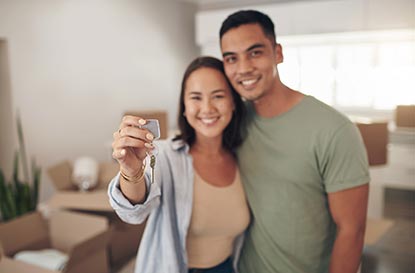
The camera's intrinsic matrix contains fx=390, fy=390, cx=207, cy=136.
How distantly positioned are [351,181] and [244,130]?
0.89 ft

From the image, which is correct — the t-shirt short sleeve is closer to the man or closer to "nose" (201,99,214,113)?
the man

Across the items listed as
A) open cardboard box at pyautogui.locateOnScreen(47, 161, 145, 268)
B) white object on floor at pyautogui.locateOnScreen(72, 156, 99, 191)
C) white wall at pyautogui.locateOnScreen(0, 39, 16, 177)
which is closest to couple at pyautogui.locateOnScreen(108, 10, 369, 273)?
open cardboard box at pyautogui.locateOnScreen(47, 161, 145, 268)

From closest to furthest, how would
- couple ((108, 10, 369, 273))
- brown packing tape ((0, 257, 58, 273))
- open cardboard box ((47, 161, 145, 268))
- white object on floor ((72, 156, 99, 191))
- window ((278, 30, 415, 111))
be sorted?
window ((278, 30, 415, 111)), couple ((108, 10, 369, 273)), brown packing tape ((0, 257, 58, 273)), open cardboard box ((47, 161, 145, 268)), white object on floor ((72, 156, 99, 191))

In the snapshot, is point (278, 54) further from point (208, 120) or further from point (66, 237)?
point (66, 237)

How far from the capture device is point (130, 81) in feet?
7.75

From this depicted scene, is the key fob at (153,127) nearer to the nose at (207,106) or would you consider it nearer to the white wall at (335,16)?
the nose at (207,106)

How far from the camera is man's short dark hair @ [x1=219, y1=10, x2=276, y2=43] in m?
0.83

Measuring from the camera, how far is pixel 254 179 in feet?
2.99

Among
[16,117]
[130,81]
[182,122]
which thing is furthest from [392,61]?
[16,117]

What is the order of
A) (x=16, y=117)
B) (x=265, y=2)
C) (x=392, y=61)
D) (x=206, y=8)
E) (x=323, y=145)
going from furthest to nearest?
(x=16, y=117) < (x=206, y=8) < (x=265, y=2) < (x=323, y=145) < (x=392, y=61)

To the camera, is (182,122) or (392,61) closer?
(392,61)

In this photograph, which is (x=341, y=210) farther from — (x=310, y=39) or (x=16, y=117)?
(x=16, y=117)

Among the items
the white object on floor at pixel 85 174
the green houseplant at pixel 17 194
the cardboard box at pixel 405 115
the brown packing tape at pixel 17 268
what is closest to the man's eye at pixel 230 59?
the cardboard box at pixel 405 115

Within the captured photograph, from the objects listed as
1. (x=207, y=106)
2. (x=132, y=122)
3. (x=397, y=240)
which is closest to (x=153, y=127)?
(x=132, y=122)
